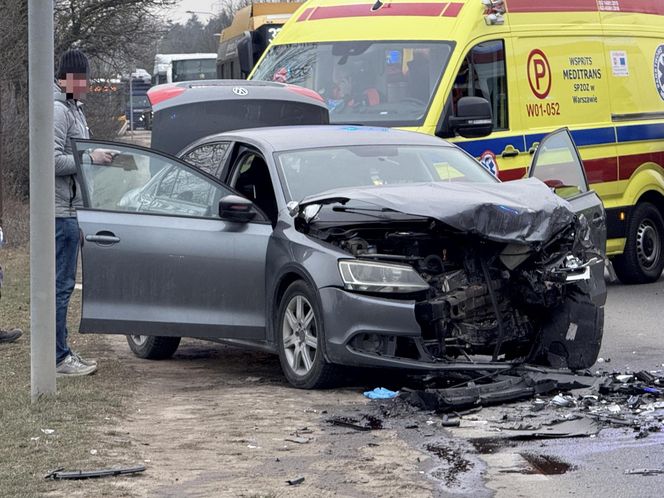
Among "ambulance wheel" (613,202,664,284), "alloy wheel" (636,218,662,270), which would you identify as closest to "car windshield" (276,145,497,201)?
"ambulance wheel" (613,202,664,284)

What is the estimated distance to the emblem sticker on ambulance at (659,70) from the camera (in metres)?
14.2

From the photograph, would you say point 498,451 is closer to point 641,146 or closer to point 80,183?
point 80,183

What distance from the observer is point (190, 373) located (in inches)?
365

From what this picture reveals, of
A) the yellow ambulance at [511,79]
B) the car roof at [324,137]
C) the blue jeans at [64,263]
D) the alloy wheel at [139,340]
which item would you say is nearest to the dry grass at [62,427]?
the alloy wheel at [139,340]

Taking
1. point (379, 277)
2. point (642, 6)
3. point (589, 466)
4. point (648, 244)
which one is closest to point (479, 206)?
point (379, 277)

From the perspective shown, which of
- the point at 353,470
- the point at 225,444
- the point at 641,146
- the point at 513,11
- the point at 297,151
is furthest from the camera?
the point at 641,146

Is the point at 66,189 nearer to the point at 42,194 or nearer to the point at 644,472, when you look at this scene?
the point at 42,194

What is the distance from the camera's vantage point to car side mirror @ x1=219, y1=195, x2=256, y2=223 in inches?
334

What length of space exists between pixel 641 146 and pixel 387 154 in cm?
527

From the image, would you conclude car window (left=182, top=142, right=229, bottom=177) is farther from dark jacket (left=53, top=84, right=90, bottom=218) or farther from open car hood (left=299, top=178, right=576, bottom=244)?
open car hood (left=299, top=178, right=576, bottom=244)

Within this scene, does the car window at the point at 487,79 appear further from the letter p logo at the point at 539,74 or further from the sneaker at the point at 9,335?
the sneaker at the point at 9,335

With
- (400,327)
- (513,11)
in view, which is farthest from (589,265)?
(513,11)

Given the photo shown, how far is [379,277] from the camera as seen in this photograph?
7797 millimetres

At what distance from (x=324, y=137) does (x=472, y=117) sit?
2.42 metres
